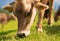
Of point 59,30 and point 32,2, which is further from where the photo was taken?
point 59,30

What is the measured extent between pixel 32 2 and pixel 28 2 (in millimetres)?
177

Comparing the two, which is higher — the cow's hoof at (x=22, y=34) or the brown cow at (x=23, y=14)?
the brown cow at (x=23, y=14)

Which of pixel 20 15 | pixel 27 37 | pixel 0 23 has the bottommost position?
pixel 0 23

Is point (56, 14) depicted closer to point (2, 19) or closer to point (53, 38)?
point (2, 19)

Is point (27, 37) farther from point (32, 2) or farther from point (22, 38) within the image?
point (32, 2)

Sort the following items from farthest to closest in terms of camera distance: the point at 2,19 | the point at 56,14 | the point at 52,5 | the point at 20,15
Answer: the point at 56,14
the point at 2,19
the point at 52,5
the point at 20,15

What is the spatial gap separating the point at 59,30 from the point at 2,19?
484cm

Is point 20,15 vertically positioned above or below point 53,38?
above

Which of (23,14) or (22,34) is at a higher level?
(23,14)

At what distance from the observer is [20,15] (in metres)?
7.75

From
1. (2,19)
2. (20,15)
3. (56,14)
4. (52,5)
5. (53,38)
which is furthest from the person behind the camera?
(56,14)

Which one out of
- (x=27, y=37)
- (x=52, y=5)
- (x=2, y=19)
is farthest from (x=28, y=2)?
(x=2, y=19)

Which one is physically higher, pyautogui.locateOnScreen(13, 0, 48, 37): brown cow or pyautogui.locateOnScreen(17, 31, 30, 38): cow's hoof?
pyautogui.locateOnScreen(13, 0, 48, 37): brown cow

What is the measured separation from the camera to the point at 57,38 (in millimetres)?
8594
